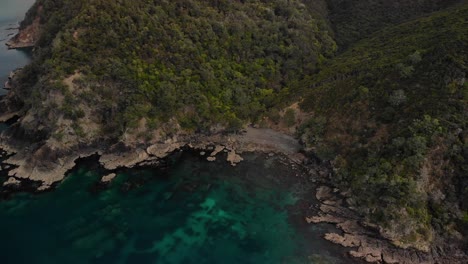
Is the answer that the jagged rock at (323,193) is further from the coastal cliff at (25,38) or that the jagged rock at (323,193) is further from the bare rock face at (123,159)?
the coastal cliff at (25,38)

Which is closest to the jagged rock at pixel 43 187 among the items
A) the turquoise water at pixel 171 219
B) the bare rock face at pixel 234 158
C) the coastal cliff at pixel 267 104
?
the coastal cliff at pixel 267 104

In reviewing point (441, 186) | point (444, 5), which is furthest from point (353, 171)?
point (444, 5)

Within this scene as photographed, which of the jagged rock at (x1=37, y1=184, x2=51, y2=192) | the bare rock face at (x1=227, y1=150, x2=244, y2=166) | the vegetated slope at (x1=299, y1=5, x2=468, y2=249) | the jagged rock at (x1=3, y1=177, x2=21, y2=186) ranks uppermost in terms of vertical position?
the vegetated slope at (x1=299, y1=5, x2=468, y2=249)

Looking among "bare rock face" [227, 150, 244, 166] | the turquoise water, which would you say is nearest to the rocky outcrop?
the turquoise water

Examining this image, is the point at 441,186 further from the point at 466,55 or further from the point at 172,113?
the point at 172,113

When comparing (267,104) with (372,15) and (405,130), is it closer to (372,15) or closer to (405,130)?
(405,130)

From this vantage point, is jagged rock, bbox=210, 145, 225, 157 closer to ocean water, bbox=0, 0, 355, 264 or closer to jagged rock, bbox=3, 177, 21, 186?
ocean water, bbox=0, 0, 355, 264

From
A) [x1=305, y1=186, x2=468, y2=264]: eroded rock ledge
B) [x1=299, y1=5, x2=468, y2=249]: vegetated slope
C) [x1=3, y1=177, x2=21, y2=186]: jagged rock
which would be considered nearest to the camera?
[x1=305, y1=186, x2=468, y2=264]: eroded rock ledge
